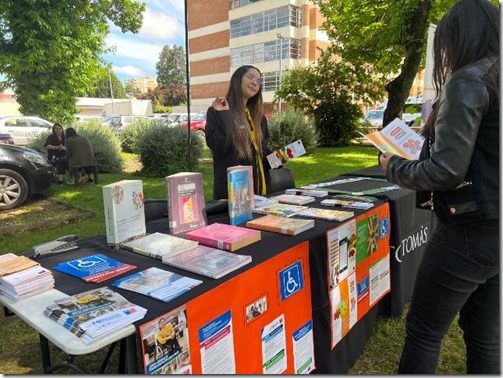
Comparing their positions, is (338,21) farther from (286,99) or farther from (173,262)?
(173,262)

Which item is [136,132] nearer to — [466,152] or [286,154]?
[286,154]

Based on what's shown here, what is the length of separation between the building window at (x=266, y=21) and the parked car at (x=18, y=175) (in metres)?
26.0

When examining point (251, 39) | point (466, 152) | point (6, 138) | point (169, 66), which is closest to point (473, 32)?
point (466, 152)

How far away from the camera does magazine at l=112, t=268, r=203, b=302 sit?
1.02 m

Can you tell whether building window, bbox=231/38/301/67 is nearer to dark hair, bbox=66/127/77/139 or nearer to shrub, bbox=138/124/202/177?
shrub, bbox=138/124/202/177

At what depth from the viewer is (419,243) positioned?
8.04 ft

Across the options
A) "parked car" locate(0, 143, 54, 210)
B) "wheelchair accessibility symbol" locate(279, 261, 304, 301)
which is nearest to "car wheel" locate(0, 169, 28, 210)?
"parked car" locate(0, 143, 54, 210)

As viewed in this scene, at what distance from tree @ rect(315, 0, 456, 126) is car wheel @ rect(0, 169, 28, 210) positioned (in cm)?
719

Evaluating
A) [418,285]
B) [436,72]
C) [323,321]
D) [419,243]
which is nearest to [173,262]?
[323,321]

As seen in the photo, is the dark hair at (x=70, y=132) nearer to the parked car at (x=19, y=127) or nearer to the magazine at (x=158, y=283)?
the parked car at (x=19, y=127)

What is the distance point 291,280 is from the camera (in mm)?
1414

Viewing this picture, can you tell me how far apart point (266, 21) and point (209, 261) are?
102ft

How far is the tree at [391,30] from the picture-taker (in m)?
7.57

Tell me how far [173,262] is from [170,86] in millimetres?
55739
